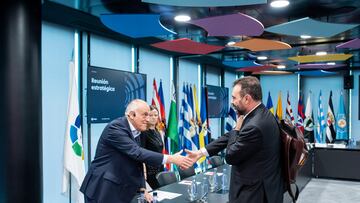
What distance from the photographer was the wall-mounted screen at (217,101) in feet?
30.2

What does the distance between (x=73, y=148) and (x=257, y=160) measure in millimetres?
2861

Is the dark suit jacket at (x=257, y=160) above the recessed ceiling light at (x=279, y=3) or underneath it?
underneath

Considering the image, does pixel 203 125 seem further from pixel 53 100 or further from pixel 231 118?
pixel 53 100

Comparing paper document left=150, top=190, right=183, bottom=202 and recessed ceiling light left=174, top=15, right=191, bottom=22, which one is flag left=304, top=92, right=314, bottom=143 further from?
paper document left=150, top=190, right=183, bottom=202

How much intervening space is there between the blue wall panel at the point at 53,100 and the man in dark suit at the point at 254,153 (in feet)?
12.3

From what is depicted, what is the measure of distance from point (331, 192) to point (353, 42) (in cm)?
283

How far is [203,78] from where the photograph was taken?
31.8 feet

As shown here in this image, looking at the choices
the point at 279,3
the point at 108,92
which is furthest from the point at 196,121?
the point at 279,3

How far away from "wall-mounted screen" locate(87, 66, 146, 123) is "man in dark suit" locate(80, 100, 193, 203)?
3.11 m

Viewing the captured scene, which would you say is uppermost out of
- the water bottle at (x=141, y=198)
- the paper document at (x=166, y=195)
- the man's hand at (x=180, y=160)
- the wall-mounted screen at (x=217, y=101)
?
the wall-mounted screen at (x=217, y=101)

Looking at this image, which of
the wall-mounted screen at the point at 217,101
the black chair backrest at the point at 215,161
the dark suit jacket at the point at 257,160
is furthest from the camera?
the wall-mounted screen at the point at 217,101

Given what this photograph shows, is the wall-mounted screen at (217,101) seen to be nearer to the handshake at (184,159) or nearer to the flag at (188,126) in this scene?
the flag at (188,126)

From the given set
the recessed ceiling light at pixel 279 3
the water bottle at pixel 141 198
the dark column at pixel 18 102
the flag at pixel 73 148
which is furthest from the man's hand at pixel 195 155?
the recessed ceiling light at pixel 279 3

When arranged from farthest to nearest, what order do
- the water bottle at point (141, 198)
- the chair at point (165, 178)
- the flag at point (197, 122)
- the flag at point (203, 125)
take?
the flag at point (203, 125)
the flag at point (197, 122)
the chair at point (165, 178)
the water bottle at point (141, 198)
